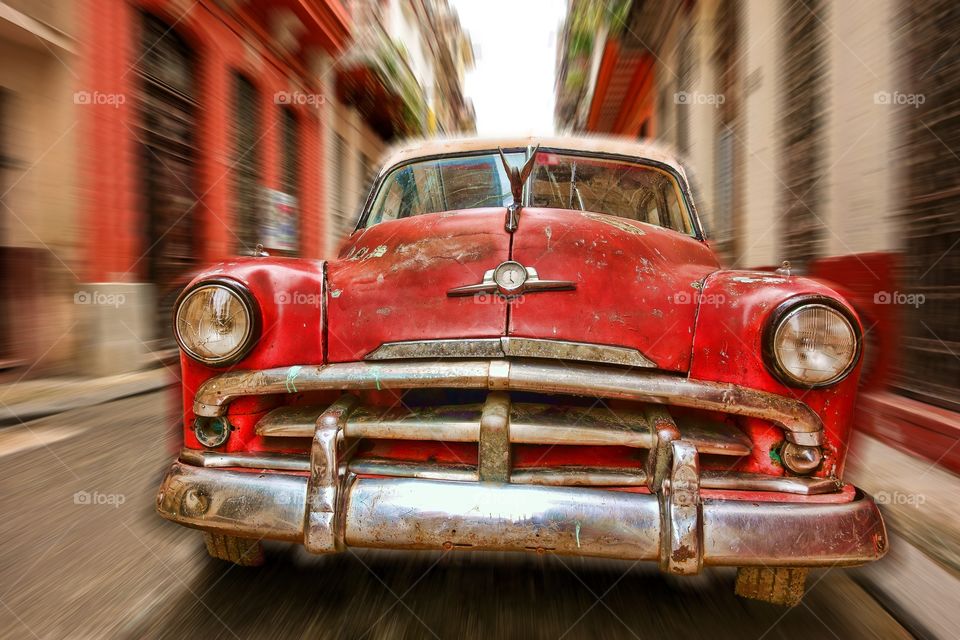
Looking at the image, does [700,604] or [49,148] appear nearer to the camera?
[700,604]

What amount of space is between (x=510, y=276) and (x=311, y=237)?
9.74 meters

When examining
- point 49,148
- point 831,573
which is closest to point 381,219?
point 831,573

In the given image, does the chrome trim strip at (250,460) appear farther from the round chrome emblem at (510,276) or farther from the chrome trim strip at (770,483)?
the chrome trim strip at (770,483)

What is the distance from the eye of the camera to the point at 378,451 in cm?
162

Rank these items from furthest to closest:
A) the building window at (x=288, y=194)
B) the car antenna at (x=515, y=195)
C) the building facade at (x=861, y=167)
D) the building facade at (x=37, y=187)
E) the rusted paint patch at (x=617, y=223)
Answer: the building window at (x=288, y=194)
the building facade at (x=37, y=187)
the building facade at (x=861, y=167)
the rusted paint patch at (x=617, y=223)
the car antenna at (x=515, y=195)

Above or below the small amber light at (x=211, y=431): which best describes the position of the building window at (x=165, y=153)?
above

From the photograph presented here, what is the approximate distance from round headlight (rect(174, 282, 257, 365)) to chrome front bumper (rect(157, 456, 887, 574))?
Result: 442mm

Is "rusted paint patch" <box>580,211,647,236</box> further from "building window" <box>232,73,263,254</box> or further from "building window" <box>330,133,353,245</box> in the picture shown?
"building window" <box>330,133,353,245</box>

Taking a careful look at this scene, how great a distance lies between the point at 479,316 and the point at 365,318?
1.14 ft

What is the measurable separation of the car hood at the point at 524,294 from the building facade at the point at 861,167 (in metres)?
0.72

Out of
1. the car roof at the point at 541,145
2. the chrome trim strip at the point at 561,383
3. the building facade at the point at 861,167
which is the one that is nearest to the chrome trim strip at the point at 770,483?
the chrome trim strip at the point at 561,383

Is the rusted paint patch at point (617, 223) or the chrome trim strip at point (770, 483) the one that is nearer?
the chrome trim strip at point (770, 483)

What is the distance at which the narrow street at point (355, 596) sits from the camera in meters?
1.50

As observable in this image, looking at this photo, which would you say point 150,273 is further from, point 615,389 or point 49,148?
point 615,389
